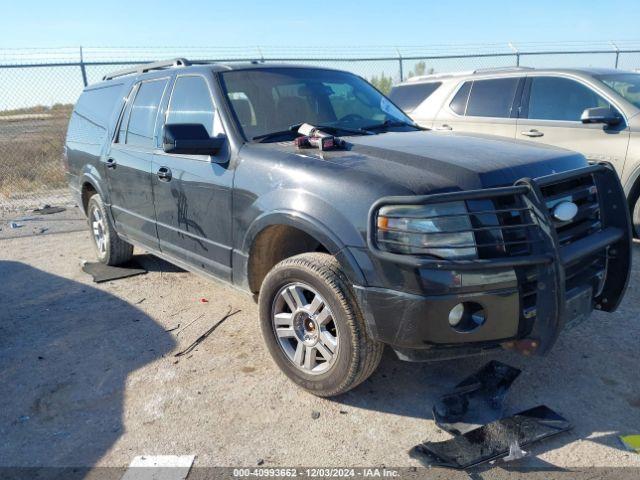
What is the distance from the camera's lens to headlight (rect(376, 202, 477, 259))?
256cm

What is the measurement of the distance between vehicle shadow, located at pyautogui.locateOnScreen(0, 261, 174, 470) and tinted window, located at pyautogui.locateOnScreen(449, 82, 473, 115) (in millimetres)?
4903

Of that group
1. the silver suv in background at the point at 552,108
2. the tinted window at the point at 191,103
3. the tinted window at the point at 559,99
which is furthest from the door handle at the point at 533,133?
the tinted window at the point at 191,103

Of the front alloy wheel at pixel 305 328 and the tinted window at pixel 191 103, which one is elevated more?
the tinted window at pixel 191 103

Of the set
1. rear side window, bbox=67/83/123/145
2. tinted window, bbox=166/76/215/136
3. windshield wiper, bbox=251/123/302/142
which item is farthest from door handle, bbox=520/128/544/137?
rear side window, bbox=67/83/123/145

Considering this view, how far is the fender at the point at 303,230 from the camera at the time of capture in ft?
9.07

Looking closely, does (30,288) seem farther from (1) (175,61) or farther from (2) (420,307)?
(2) (420,307)

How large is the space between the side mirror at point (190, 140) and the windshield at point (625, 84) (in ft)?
15.3

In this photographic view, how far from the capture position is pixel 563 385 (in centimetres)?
322

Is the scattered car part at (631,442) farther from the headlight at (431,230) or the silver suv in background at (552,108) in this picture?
the silver suv in background at (552,108)

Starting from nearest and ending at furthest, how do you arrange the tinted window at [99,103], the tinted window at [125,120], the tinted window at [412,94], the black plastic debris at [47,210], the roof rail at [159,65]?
the roof rail at [159,65] → the tinted window at [125,120] → the tinted window at [99,103] → the tinted window at [412,94] → the black plastic debris at [47,210]

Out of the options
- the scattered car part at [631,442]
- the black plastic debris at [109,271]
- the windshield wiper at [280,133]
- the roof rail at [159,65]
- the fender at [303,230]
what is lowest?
the black plastic debris at [109,271]

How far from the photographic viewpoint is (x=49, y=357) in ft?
12.7

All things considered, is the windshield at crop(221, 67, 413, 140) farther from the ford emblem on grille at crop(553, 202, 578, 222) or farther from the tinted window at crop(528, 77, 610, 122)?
the tinted window at crop(528, 77, 610, 122)

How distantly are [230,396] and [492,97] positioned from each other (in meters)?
5.36
